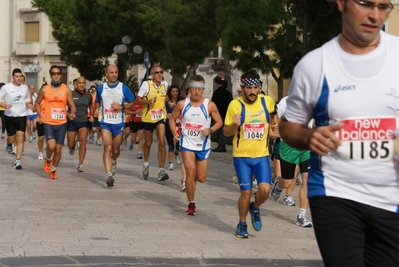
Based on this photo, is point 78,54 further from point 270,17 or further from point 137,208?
point 137,208

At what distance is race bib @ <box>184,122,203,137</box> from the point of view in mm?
13188

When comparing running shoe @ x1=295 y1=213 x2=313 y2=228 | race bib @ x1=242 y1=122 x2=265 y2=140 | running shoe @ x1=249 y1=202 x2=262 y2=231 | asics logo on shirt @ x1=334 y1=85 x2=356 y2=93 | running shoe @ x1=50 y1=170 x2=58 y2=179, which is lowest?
running shoe @ x1=50 y1=170 x2=58 y2=179

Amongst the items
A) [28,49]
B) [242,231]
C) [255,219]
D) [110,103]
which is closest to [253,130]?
[255,219]

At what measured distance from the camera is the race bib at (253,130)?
36.6ft

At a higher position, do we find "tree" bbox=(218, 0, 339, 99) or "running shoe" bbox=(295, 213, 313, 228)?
"tree" bbox=(218, 0, 339, 99)

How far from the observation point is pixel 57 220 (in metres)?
11.6

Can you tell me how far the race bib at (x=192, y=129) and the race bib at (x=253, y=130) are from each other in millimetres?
2050

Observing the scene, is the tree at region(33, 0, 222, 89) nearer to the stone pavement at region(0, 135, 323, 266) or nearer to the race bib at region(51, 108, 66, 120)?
the race bib at region(51, 108, 66, 120)

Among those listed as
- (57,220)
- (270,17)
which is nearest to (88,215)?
(57,220)

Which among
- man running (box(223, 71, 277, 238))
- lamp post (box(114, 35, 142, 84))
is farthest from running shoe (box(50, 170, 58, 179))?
lamp post (box(114, 35, 142, 84))

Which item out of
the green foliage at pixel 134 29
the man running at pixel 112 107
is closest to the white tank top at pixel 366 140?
the man running at pixel 112 107

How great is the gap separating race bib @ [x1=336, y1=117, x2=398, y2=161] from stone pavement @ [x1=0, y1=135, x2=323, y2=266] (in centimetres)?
424

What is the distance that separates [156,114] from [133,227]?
691cm

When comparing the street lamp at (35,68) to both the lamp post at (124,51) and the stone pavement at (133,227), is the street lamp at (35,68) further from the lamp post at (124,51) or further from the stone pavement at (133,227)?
the stone pavement at (133,227)
